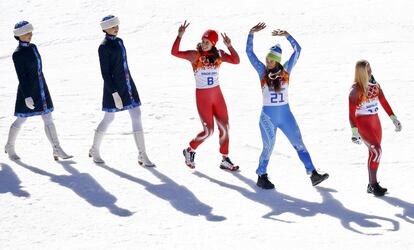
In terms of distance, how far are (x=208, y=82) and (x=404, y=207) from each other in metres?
2.87

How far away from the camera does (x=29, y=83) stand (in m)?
9.61

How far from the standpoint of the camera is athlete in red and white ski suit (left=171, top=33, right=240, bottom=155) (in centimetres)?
918

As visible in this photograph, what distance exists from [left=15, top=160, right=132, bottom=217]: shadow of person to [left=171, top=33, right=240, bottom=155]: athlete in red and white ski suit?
4.76 ft

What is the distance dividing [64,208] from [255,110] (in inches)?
199

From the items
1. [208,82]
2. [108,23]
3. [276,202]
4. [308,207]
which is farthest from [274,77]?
[108,23]

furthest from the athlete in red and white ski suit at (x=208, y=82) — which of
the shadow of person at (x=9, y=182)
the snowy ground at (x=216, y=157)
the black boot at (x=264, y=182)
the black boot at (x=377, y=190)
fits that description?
the shadow of person at (x=9, y=182)

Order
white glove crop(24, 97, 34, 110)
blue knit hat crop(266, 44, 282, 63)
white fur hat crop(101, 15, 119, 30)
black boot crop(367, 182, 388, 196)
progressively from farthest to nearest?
1. white glove crop(24, 97, 34, 110)
2. white fur hat crop(101, 15, 119, 30)
3. blue knit hat crop(266, 44, 282, 63)
4. black boot crop(367, 182, 388, 196)

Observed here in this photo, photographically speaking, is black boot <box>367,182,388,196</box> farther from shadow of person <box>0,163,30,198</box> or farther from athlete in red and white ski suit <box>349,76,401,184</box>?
shadow of person <box>0,163,30,198</box>

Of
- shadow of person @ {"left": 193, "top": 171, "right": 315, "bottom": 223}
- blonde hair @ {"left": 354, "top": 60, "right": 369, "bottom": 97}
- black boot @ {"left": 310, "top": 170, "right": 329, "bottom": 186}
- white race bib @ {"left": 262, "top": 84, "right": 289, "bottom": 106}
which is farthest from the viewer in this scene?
black boot @ {"left": 310, "top": 170, "right": 329, "bottom": 186}

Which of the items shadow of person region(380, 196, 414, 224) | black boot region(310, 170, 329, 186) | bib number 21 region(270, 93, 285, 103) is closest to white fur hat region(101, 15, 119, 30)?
bib number 21 region(270, 93, 285, 103)

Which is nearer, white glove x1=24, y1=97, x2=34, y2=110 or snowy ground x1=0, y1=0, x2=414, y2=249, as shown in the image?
snowy ground x1=0, y1=0, x2=414, y2=249

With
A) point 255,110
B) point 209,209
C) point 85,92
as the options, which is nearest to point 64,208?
point 209,209

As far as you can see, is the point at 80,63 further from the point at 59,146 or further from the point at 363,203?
the point at 363,203

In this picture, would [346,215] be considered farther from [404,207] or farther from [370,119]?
[370,119]
